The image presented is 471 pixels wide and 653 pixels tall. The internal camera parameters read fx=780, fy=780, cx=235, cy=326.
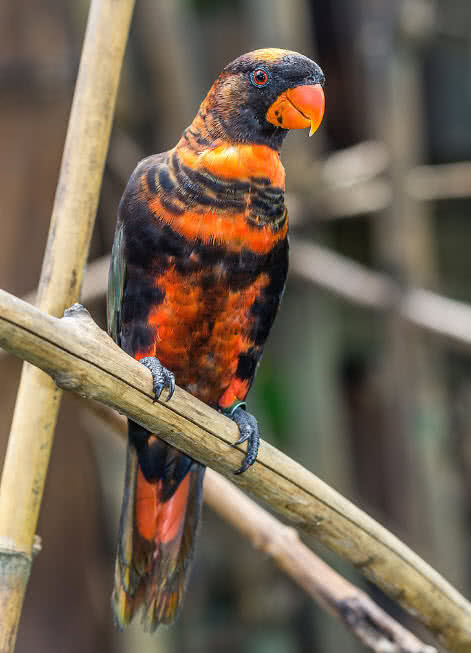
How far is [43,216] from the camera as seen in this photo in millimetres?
2936

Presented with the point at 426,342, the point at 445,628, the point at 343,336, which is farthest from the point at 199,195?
the point at 343,336

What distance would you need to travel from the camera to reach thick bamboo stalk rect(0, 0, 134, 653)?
47.4 inches

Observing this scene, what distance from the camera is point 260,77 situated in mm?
1446

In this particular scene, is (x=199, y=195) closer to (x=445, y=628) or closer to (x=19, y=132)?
(x=445, y=628)

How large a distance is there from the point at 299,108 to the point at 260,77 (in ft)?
0.32

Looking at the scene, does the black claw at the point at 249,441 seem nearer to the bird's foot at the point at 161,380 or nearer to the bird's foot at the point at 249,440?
the bird's foot at the point at 249,440

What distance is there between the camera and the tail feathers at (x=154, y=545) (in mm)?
1470

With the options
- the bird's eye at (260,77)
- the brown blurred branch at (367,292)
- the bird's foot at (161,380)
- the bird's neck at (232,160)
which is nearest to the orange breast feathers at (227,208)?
the bird's neck at (232,160)

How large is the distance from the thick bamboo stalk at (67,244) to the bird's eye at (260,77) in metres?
0.29

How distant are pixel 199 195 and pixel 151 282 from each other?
190 millimetres

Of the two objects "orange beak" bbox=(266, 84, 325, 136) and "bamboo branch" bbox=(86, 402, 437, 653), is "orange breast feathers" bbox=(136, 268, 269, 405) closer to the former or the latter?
"bamboo branch" bbox=(86, 402, 437, 653)

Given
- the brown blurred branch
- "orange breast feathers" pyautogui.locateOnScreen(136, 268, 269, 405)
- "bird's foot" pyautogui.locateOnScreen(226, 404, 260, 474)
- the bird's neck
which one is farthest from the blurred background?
"bird's foot" pyautogui.locateOnScreen(226, 404, 260, 474)

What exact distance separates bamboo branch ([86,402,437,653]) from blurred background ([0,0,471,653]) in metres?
0.98

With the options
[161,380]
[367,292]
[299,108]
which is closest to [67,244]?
[161,380]
